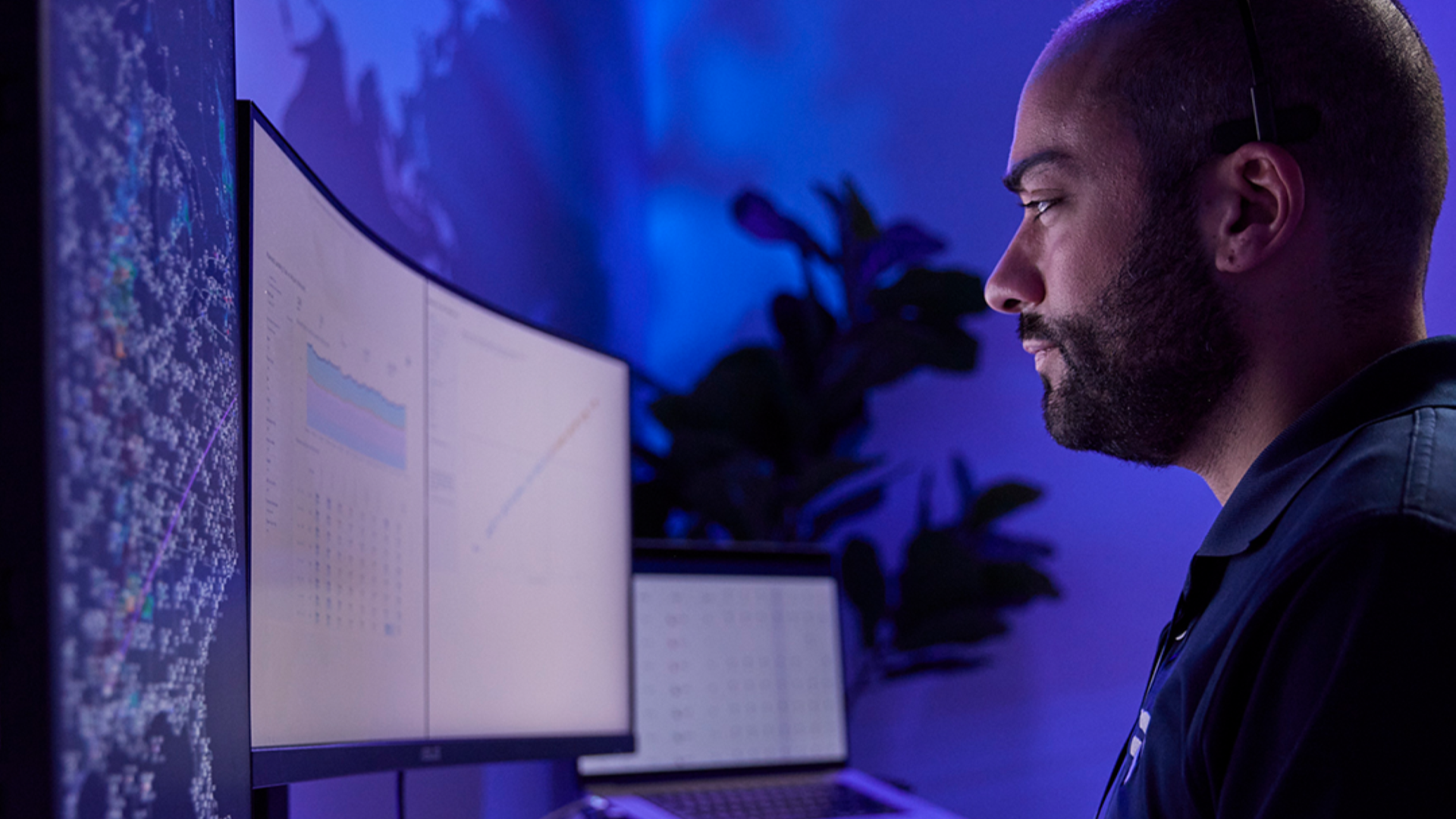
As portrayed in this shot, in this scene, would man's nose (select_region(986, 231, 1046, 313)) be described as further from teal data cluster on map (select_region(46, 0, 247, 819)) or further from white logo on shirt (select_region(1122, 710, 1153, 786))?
teal data cluster on map (select_region(46, 0, 247, 819))

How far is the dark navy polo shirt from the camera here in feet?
1.71

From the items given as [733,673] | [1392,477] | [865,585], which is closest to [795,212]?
[865,585]

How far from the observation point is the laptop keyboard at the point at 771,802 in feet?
4.31

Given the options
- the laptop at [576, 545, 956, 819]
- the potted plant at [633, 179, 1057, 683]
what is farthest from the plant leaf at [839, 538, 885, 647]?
the laptop at [576, 545, 956, 819]

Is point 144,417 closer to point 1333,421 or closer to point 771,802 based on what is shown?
point 1333,421

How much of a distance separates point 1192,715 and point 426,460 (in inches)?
24.9

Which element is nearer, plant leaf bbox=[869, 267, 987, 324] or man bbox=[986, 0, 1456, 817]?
man bbox=[986, 0, 1456, 817]

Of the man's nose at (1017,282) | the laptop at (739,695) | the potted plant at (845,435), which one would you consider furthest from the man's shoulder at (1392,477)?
the potted plant at (845,435)

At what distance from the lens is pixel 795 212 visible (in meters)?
2.33

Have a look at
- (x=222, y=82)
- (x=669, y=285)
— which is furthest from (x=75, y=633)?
(x=669, y=285)

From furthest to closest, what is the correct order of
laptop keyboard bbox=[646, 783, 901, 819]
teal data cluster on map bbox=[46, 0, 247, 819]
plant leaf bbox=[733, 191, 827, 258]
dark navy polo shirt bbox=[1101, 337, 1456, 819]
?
1. plant leaf bbox=[733, 191, 827, 258]
2. laptop keyboard bbox=[646, 783, 901, 819]
3. dark navy polo shirt bbox=[1101, 337, 1456, 819]
4. teal data cluster on map bbox=[46, 0, 247, 819]

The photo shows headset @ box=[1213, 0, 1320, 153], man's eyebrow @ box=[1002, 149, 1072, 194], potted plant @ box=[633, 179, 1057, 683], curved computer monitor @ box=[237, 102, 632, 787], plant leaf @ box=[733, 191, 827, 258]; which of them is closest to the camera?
curved computer monitor @ box=[237, 102, 632, 787]

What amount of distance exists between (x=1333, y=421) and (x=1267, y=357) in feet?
0.31

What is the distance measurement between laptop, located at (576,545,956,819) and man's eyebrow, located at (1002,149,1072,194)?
28.3 inches
